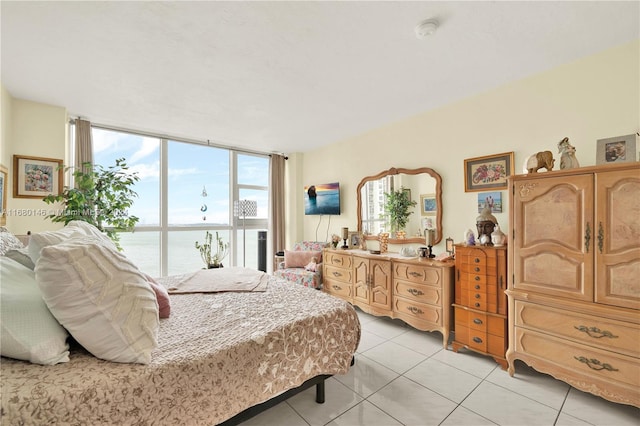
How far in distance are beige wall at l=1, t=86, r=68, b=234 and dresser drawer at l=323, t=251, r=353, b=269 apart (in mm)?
3402

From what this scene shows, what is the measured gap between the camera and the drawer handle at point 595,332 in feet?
5.70

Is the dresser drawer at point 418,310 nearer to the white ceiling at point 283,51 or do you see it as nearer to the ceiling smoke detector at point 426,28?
the white ceiling at point 283,51

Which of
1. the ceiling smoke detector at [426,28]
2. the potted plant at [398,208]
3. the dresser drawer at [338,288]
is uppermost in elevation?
the ceiling smoke detector at [426,28]


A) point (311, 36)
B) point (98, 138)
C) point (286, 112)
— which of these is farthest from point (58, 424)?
point (98, 138)

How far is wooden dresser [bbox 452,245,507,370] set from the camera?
7.55 feet

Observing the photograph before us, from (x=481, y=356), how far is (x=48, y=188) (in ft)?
16.2

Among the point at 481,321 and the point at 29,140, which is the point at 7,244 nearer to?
the point at 29,140

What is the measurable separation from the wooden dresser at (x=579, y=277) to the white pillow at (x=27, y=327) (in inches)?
112

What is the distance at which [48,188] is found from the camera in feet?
9.91

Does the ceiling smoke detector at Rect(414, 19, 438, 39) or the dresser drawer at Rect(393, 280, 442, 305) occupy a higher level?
the ceiling smoke detector at Rect(414, 19, 438, 39)

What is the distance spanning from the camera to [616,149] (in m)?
2.06

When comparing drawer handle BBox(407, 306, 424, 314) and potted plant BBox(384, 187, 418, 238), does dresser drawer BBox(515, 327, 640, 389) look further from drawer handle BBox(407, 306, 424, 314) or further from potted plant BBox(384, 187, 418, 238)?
potted plant BBox(384, 187, 418, 238)

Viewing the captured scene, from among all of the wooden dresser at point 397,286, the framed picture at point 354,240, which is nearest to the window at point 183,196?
the framed picture at point 354,240

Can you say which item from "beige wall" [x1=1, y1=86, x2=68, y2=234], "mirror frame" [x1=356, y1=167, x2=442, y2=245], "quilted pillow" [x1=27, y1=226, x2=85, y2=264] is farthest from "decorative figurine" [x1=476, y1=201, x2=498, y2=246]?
"beige wall" [x1=1, y1=86, x2=68, y2=234]
